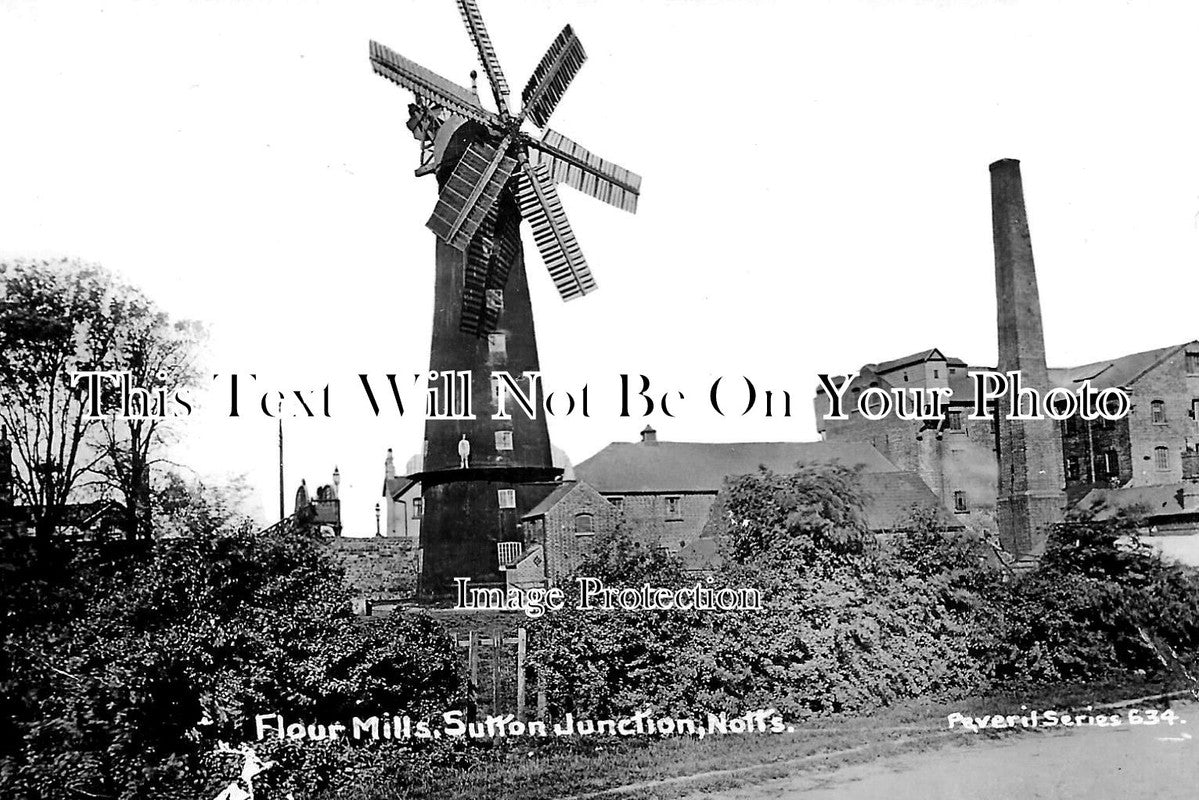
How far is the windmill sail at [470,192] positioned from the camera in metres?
9.17

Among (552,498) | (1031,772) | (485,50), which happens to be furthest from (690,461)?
(485,50)

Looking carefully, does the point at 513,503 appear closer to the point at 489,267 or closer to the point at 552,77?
the point at 489,267

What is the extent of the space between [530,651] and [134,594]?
3.13 metres

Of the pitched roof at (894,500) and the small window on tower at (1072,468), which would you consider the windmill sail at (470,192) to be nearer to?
the pitched roof at (894,500)

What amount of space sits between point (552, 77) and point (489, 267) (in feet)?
5.82

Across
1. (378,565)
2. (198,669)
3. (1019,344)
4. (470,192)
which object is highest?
(470,192)

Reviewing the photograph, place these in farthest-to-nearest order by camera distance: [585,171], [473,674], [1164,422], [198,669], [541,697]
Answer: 1. [1164,422]
2. [585,171]
3. [541,697]
4. [473,674]
5. [198,669]

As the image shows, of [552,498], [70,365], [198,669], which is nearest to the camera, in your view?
[198,669]

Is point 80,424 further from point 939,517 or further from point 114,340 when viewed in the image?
point 939,517

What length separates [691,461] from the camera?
8.88 meters

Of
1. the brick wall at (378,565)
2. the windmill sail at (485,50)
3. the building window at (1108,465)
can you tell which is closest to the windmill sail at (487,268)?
the windmill sail at (485,50)

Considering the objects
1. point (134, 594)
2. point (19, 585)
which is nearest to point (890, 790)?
point (134, 594)

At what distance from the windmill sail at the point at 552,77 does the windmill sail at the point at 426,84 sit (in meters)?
0.38

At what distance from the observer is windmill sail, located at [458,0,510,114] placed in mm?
8516
